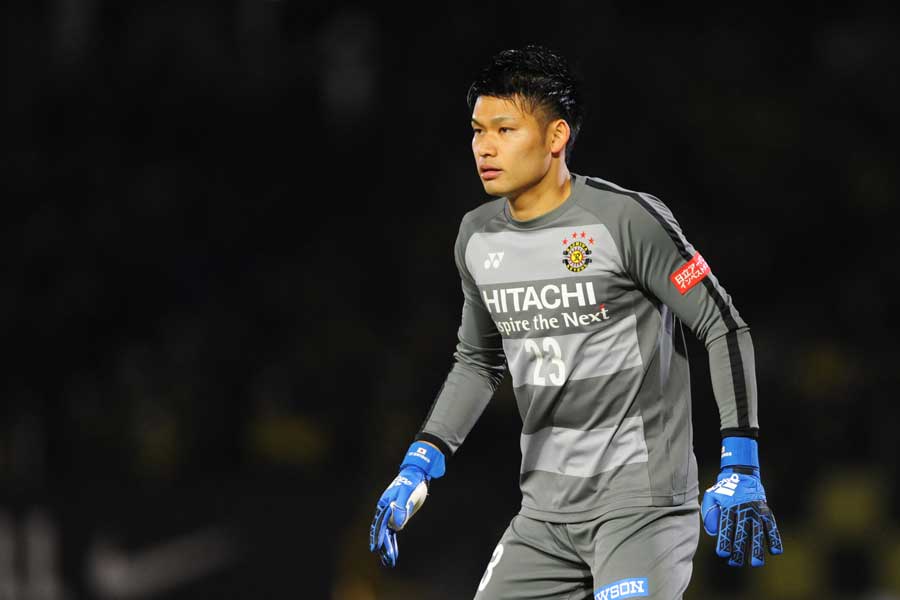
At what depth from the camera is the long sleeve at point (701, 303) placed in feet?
8.09

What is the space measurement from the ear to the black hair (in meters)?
0.01

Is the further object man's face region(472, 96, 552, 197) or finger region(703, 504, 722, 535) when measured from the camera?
man's face region(472, 96, 552, 197)

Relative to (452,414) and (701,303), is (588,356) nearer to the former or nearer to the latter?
(701,303)

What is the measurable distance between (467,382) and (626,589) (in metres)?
0.70

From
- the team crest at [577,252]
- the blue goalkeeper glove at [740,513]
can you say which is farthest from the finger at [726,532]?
the team crest at [577,252]

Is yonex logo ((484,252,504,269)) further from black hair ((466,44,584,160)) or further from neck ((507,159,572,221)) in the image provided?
black hair ((466,44,584,160))

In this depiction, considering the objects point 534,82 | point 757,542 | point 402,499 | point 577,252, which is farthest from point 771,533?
point 534,82

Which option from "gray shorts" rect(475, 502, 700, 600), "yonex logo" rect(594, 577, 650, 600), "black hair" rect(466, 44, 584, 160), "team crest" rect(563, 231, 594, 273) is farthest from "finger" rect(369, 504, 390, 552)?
"black hair" rect(466, 44, 584, 160)

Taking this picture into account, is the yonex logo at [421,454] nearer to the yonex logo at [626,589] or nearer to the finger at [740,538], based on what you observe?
the yonex logo at [626,589]

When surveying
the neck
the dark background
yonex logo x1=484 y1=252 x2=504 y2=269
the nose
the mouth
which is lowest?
the dark background

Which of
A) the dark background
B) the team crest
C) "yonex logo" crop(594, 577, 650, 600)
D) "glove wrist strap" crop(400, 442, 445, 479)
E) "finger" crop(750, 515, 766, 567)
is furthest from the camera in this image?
the dark background

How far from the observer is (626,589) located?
243 cm

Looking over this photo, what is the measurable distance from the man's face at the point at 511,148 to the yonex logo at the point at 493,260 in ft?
0.48

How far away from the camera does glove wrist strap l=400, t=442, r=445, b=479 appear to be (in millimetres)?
2832
